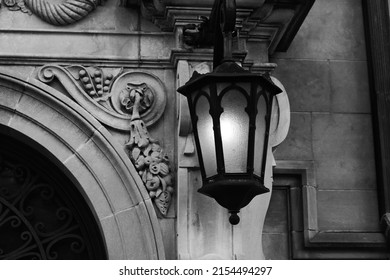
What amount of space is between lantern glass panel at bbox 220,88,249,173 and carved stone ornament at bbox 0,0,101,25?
2.15m

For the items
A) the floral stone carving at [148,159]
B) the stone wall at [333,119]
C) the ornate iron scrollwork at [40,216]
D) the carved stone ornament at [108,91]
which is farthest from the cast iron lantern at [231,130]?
the stone wall at [333,119]

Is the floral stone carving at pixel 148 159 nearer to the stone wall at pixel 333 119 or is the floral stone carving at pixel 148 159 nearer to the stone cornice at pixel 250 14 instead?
the stone cornice at pixel 250 14

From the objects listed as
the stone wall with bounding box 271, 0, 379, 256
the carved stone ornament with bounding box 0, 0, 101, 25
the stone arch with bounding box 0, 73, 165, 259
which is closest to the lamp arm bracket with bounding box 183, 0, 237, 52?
the carved stone ornament with bounding box 0, 0, 101, 25

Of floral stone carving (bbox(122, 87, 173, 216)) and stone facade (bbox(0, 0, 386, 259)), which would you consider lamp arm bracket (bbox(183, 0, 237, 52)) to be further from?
floral stone carving (bbox(122, 87, 173, 216))

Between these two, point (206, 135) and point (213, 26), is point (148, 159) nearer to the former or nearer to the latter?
point (213, 26)

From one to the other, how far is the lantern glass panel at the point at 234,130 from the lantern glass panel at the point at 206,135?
0.34 ft

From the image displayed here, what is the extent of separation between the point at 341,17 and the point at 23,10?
296 cm

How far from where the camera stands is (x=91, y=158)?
8.55m

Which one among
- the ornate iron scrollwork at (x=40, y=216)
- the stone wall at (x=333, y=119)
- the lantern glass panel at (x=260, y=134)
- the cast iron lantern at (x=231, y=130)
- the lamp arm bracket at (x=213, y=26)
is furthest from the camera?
the stone wall at (x=333, y=119)

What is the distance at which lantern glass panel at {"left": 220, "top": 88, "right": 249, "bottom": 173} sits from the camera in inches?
279

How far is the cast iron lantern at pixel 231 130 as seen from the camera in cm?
708

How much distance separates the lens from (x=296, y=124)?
9.76 metres

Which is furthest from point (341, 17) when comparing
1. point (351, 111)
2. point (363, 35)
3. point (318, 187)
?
point (318, 187)

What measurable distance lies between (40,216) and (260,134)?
7.80 ft
